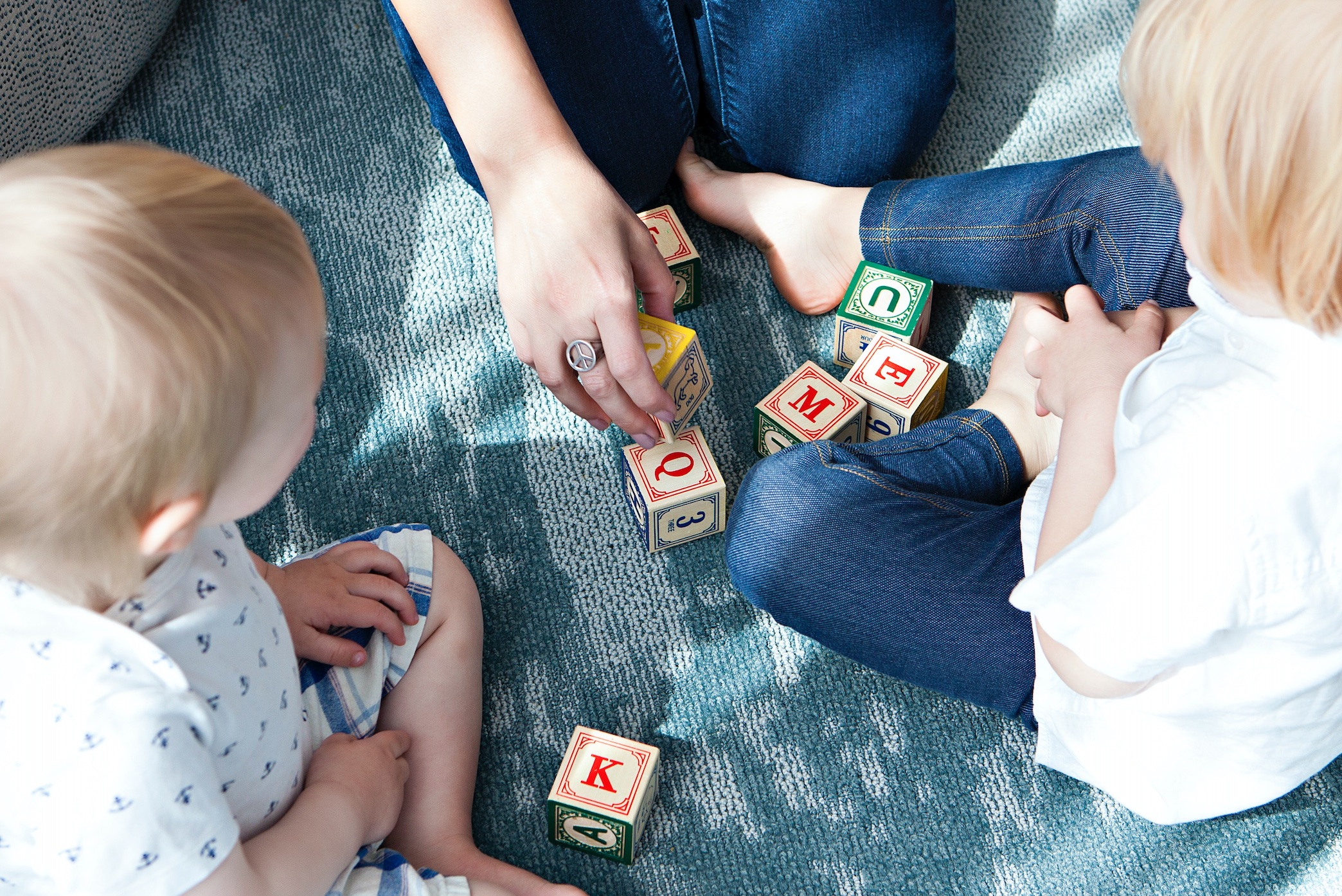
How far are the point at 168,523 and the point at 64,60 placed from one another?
38.0 inches

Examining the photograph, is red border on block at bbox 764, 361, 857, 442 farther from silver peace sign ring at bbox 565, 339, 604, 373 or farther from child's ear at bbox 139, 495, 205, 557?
child's ear at bbox 139, 495, 205, 557

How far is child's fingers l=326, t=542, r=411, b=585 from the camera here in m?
0.92

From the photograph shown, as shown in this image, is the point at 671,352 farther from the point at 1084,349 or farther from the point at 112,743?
the point at 112,743

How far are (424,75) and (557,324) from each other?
417mm

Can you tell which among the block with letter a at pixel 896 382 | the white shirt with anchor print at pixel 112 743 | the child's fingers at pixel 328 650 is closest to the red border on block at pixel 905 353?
the block with letter a at pixel 896 382

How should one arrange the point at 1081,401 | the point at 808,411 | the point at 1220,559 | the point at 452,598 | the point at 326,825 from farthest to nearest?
A: the point at 808,411, the point at 452,598, the point at 1081,401, the point at 326,825, the point at 1220,559

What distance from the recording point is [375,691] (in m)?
0.90

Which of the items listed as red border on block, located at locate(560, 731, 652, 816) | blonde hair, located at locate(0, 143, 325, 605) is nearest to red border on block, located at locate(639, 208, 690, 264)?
red border on block, located at locate(560, 731, 652, 816)

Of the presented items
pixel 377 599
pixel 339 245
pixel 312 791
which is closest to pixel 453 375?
pixel 339 245

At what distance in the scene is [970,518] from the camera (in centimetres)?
96

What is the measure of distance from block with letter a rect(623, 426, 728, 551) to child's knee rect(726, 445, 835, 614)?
4 cm

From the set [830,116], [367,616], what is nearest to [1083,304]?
[830,116]

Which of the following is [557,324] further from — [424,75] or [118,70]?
[118,70]

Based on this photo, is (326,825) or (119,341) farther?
(326,825)
